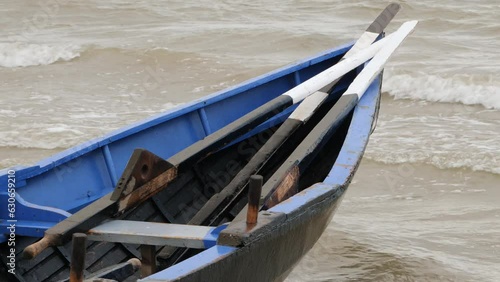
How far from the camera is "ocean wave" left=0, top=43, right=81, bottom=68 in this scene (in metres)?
15.4

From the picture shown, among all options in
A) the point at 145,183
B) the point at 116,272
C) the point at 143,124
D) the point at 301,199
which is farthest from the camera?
the point at 143,124

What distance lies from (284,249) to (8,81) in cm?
1034

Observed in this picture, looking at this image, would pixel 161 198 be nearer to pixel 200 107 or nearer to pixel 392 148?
pixel 200 107

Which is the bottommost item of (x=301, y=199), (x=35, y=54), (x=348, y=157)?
(x=35, y=54)

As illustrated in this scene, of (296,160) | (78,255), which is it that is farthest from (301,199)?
(78,255)

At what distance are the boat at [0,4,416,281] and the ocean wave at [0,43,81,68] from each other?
9175 mm

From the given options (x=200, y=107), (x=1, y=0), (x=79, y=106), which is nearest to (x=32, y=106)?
(x=79, y=106)

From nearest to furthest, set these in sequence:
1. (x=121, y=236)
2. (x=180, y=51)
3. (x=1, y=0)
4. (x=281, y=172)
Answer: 1. (x=121, y=236)
2. (x=281, y=172)
3. (x=180, y=51)
4. (x=1, y=0)

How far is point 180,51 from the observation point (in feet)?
50.6

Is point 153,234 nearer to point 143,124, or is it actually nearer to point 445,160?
point 143,124

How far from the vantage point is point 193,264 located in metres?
3.62

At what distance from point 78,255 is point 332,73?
3.44 metres

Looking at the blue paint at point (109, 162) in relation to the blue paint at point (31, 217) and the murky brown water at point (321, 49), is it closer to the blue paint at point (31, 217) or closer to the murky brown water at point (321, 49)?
the blue paint at point (31, 217)

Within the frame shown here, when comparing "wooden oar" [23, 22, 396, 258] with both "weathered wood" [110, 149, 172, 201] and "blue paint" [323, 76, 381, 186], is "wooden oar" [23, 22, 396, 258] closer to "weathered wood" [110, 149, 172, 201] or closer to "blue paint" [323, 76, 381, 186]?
"weathered wood" [110, 149, 172, 201]
